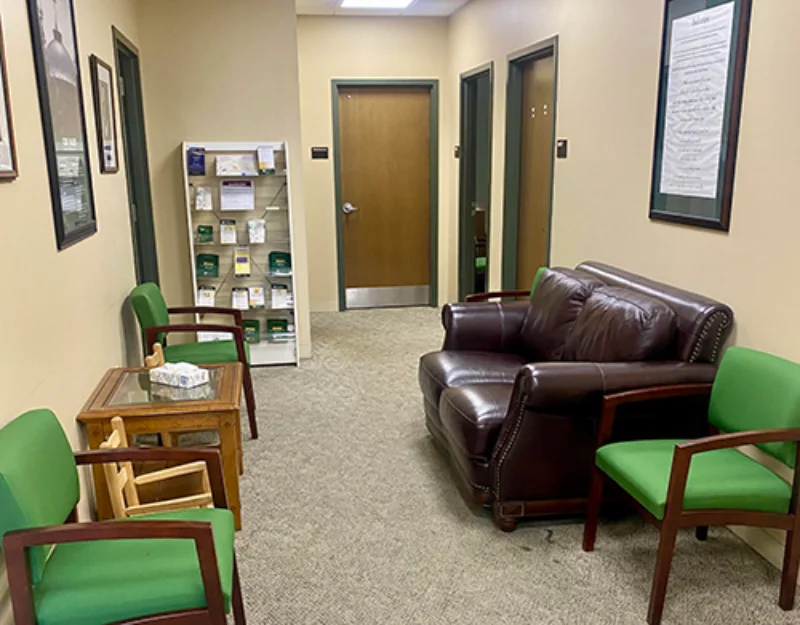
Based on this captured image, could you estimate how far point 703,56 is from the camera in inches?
103

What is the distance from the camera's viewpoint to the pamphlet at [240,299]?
442 centimetres

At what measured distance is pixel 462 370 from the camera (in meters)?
3.01

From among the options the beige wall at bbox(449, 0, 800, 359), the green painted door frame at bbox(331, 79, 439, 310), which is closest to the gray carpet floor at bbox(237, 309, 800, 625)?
the beige wall at bbox(449, 0, 800, 359)

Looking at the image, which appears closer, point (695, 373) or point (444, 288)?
point (695, 373)

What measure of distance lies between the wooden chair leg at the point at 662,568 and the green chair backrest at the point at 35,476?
1.68 metres

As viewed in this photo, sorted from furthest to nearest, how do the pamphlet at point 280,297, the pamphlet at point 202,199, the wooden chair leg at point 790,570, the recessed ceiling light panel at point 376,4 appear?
the recessed ceiling light panel at point 376,4, the pamphlet at point 280,297, the pamphlet at point 202,199, the wooden chair leg at point 790,570

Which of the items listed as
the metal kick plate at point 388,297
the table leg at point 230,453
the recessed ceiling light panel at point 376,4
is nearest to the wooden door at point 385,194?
the metal kick plate at point 388,297

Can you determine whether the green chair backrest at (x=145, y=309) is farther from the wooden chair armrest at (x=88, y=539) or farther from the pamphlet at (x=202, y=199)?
the wooden chair armrest at (x=88, y=539)

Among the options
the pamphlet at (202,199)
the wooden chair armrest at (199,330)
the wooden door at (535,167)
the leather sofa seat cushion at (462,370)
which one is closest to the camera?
the leather sofa seat cushion at (462,370)

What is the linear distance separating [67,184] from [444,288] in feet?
14.1

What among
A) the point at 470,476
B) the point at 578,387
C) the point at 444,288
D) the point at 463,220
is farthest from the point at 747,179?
the point at 444,288

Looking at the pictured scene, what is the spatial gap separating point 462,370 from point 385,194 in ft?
11.6

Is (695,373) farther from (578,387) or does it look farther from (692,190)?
(692,190)

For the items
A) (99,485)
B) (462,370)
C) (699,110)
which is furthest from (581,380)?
(99,485)
